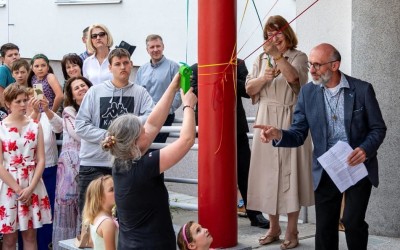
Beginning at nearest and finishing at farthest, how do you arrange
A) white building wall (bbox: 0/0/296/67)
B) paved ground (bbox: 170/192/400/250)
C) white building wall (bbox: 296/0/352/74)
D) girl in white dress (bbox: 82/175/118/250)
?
girl in white dress (bbox: 82/175/118/250), paved ground (bbox: 170/192/400/250), white building wall (bbox: 296/0/352/74), white building wall (bbox: 0/0/296/67)

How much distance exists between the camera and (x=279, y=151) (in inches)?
268

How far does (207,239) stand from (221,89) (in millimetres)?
1108

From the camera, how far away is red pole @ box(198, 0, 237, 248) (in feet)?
18.6

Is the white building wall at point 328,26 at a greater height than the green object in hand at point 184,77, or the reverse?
the white building wall at point 328,26

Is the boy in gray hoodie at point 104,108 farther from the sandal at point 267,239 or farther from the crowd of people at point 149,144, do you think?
the sandal at point 267,239

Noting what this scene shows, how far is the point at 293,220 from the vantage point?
6.83 m

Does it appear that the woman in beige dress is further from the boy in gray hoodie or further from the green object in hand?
the green object in hand

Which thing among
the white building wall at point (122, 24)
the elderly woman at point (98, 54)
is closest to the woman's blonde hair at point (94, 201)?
the elderly woman at point (98, 54)

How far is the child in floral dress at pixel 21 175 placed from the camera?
23.5ft

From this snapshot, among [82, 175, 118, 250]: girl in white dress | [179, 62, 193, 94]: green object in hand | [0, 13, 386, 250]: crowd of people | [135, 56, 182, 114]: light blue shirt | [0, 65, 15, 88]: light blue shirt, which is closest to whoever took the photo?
[0, 13, 386, 250]: crowd of people

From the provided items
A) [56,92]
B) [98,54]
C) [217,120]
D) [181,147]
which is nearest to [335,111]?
[217,120]

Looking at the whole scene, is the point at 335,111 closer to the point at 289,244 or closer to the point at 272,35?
the point at 272,35

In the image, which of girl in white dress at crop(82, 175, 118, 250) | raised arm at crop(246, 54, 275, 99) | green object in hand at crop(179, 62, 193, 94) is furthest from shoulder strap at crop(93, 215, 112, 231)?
raised arm at crop(246, 54, 275, 99)

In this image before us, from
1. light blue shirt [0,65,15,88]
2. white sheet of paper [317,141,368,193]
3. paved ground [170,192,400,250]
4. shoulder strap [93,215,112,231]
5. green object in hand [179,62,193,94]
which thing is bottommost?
paved ground [170,192,400,250]
